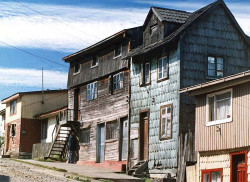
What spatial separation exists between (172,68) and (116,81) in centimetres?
709

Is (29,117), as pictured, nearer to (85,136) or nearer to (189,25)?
(85,136)

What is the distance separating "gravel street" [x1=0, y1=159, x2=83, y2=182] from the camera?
27.5 metres

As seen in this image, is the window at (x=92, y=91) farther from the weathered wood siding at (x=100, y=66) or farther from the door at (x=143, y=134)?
the door at (x=143, y=134)

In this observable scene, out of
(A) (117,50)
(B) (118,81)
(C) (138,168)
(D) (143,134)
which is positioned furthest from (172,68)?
(A) (117,50)

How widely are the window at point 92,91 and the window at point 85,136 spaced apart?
2155 millimetres

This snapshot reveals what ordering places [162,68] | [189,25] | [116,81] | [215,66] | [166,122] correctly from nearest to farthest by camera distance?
[166,122], [189,25], [215,66], [162,68], [116,81]

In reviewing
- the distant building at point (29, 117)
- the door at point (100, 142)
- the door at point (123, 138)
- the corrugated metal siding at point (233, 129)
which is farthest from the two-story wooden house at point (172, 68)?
the distant building at point (29, 117)

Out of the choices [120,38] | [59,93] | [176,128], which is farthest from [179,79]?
[59,93]

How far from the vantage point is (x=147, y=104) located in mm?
34688

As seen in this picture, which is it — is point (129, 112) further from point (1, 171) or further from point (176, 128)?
point (1, 171)

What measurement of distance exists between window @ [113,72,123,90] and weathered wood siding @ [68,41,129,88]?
39 centimetres

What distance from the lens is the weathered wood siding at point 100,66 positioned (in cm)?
3862

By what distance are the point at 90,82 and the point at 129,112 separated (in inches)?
278

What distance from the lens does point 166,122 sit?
107 feet
